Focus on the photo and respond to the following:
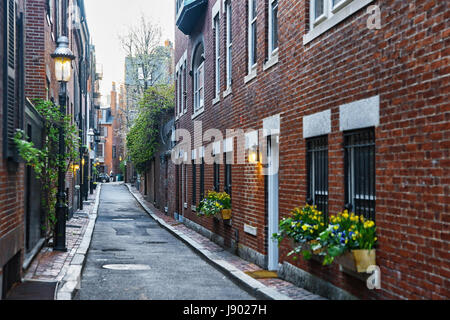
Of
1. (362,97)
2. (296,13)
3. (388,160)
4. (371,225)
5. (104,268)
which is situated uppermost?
(296,13)

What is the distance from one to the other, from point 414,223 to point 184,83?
681 inches

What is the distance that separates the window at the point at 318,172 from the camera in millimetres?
8164

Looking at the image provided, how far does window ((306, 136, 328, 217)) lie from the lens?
26.8 feet

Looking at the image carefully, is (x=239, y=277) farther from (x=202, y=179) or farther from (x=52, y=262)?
(x=202, y=179)

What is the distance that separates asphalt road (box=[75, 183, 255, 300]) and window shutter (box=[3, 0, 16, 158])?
2.60m

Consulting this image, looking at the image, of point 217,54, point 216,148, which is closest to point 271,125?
point 216,148

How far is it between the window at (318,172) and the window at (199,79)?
375 inches

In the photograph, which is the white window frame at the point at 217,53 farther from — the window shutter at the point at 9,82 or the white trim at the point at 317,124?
the window shutter at the point at 9,82

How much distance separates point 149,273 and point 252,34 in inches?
205

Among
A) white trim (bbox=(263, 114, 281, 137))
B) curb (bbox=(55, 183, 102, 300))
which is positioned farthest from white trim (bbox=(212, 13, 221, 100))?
curb (bbox=(55, 183, 102, 300))

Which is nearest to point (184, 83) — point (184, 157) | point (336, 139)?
point (184, 157)

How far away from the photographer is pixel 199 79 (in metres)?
19.1

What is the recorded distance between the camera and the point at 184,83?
22.3 metres

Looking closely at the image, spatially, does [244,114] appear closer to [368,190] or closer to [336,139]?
[336,139]
